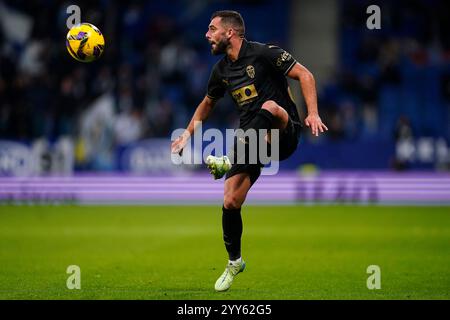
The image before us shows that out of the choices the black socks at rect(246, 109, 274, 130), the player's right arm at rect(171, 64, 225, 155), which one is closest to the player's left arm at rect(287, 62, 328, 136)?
the black socks at rect(246, 109, 274, 130)

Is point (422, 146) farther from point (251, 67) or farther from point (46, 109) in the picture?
point (251, 67)

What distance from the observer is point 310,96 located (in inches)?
321

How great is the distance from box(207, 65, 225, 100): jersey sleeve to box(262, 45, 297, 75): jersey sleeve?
1.88 feet

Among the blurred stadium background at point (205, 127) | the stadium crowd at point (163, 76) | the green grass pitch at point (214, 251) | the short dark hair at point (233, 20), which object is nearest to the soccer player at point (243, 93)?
the short dark hair at point (233, 20)

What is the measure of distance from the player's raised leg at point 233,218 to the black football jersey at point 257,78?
1.88 ft

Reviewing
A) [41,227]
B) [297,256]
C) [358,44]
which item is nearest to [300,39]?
[358,44]

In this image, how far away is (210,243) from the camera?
43.0 ft

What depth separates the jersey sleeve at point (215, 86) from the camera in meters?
8.77

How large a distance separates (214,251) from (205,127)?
9.74m

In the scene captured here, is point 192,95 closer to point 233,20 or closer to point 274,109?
point 233,20

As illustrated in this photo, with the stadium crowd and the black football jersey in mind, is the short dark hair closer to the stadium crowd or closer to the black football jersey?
the black football jersey

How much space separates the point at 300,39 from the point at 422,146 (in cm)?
669

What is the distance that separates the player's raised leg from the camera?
838cm

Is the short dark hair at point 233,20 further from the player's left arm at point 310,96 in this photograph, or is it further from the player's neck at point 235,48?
the player's left arm at point 310,96
